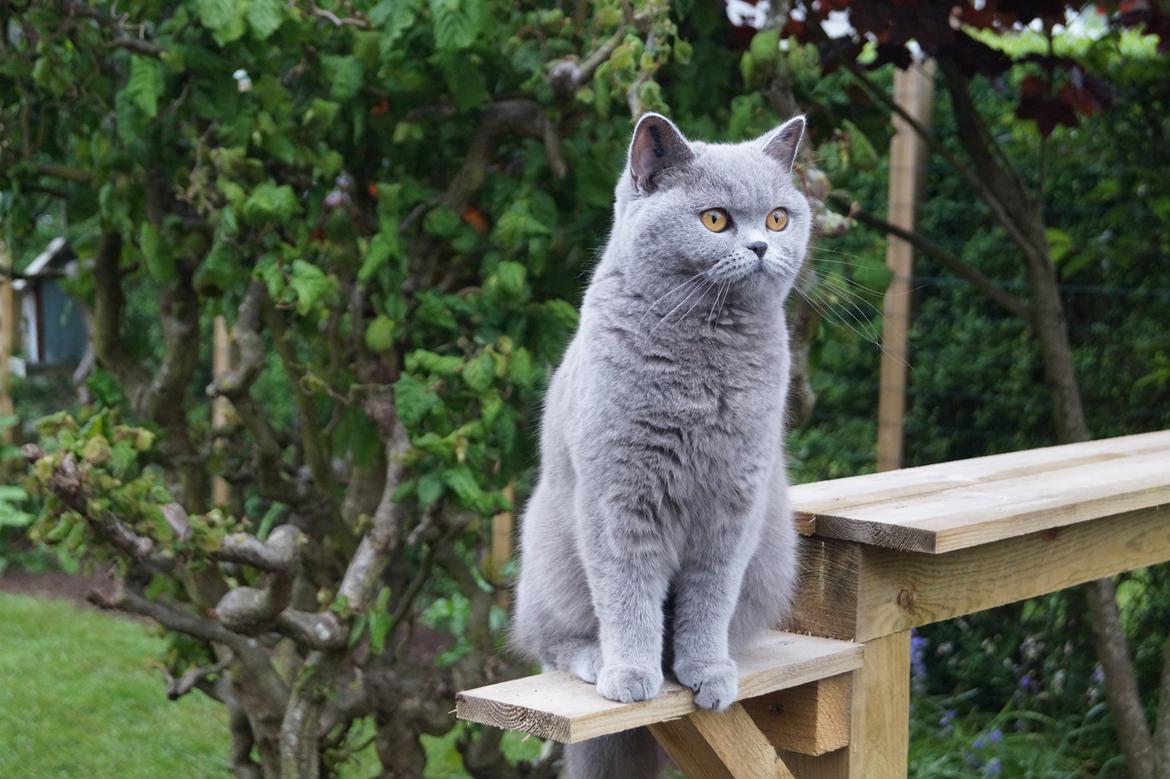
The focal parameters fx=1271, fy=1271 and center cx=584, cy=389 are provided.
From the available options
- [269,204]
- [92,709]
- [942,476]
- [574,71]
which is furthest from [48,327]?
[942,476]

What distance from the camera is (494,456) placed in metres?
2.45

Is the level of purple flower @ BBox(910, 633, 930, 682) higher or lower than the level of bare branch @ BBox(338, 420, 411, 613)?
lower

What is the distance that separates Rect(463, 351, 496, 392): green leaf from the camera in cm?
225

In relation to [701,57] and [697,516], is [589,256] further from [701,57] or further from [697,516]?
[697,516]

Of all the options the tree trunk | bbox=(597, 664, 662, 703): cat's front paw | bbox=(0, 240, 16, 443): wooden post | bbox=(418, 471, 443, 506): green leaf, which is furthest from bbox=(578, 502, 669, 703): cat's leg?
bbox=(0, 240, 16, 443): wooden post

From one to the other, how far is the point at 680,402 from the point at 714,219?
0.75 feet

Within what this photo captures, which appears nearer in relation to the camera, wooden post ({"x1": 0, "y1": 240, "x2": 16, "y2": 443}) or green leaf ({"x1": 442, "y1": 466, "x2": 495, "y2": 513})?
green leaf ({"x1": 442, "y1": 466, "x2": 495, "y2": 513})

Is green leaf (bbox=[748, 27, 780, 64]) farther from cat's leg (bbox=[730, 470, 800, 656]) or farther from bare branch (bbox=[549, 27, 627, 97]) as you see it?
cat's leg (bbox=[730, 470, 800, 656])

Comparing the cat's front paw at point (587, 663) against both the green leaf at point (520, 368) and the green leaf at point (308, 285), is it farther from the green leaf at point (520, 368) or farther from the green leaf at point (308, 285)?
the green leaf at point (308, 285)

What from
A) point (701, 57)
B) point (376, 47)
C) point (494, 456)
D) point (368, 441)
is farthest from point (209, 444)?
point (701, 57)

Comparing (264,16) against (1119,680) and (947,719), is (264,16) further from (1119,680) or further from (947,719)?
(947,719)

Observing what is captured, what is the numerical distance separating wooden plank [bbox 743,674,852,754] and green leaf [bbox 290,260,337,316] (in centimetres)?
104

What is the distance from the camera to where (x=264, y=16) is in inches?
85.2

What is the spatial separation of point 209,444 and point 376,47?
3.75 feet
